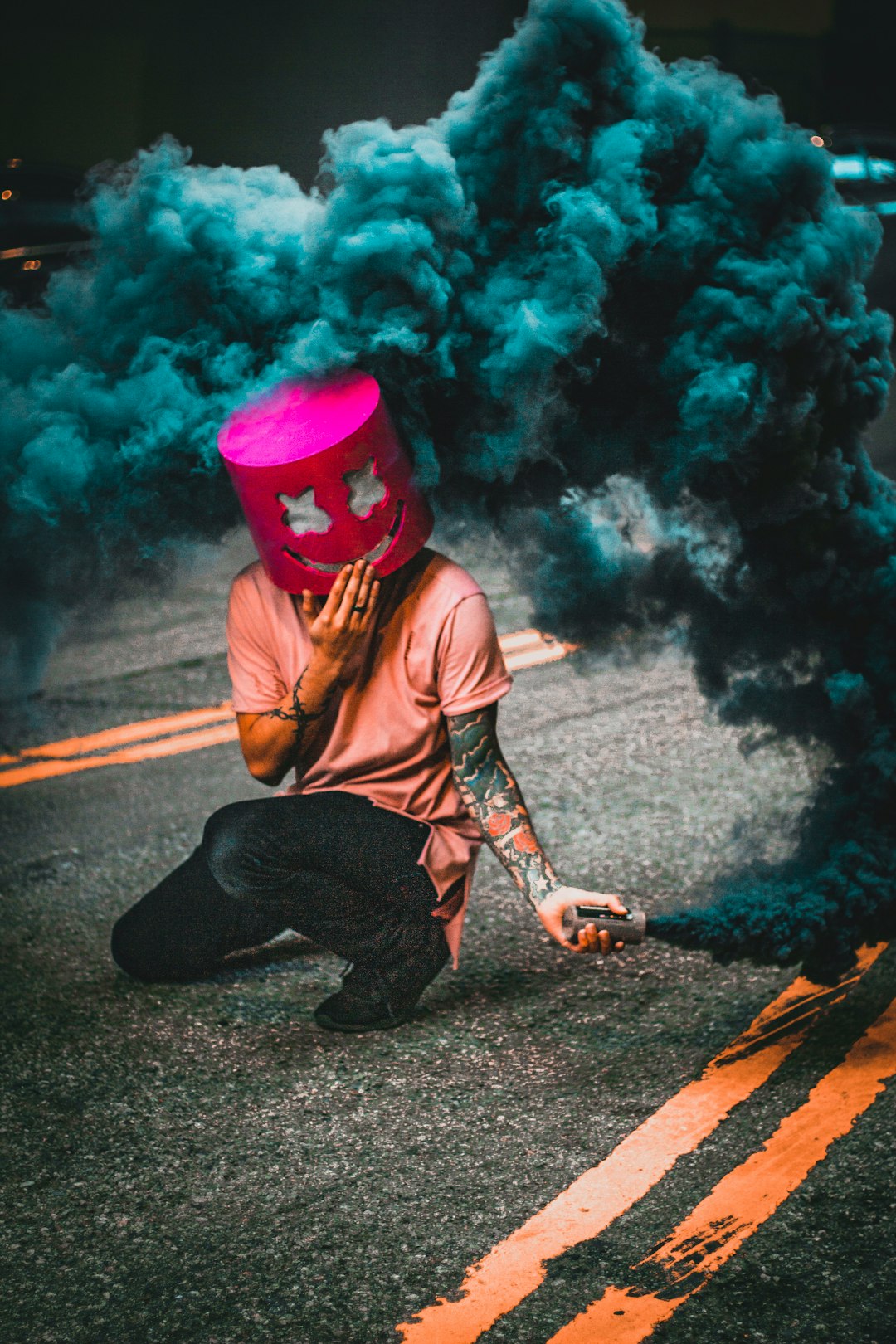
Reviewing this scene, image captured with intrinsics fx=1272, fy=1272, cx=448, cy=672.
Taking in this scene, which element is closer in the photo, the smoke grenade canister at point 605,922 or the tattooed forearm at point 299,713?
the smoke grenade canister at point 605,922

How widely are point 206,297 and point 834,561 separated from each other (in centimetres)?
151

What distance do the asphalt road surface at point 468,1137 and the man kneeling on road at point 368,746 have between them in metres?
0.30

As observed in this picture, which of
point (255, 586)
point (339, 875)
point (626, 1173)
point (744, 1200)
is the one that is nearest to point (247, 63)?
point (255, 586)

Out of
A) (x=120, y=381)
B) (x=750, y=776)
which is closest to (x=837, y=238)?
(x=120, y=381)

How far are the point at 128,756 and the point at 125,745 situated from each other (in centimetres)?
12

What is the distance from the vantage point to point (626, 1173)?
7.91ft

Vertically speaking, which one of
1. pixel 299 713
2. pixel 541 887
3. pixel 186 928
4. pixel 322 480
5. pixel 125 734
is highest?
pixel 322 480

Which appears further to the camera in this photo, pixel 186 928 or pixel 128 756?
pixel 128 756

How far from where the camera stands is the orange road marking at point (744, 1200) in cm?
204

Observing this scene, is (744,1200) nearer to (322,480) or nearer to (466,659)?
(466,659)

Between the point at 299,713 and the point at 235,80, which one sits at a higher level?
the point at 235,80

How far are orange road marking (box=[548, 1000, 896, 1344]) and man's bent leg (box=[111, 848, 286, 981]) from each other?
1.20m

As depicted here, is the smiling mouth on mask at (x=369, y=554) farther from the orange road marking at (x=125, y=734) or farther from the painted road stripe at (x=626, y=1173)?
the orange road marking at (x=125, y=734)

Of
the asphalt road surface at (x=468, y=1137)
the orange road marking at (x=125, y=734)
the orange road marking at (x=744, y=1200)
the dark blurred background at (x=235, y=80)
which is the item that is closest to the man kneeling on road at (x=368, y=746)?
the asphalt road surface at (x=468, y=1137)
